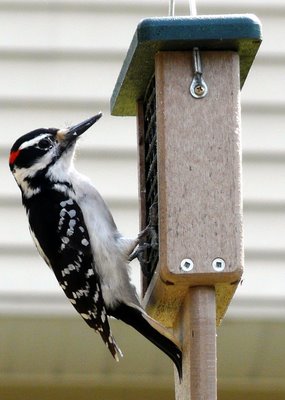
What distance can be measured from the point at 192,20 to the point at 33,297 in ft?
8.26

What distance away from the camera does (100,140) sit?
8219 mm

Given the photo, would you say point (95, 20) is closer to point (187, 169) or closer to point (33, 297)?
point (33, 297)

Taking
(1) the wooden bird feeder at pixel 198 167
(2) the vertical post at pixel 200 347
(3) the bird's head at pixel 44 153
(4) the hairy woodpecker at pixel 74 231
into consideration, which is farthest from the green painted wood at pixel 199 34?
(3) the bird's head at pixel 44 153

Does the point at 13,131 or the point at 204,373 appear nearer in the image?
the point at 204,373

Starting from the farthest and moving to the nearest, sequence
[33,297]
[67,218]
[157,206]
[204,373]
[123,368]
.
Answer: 1. [123,368]
2. [33,297]
3. [67,218]
4. [157,206]
5. [204,373]

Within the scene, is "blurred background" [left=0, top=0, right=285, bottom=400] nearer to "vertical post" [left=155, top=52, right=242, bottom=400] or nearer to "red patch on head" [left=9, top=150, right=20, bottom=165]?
"red patch on head" [left=9, top=150, right=20, bottom=165]

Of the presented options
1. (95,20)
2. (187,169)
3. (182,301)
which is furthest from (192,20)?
(95,20)

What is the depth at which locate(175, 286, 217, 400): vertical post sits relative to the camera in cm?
565

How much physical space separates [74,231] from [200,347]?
1127 mm

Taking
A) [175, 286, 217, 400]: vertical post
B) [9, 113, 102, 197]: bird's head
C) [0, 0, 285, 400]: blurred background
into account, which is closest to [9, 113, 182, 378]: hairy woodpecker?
[9, 113, 102, 197]: bird's head

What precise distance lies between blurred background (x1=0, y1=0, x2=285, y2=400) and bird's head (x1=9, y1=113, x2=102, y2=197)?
4.14ft

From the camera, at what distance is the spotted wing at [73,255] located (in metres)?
6.60

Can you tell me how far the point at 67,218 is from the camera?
6.66m

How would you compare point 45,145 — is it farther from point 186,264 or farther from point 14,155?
point 186,264
